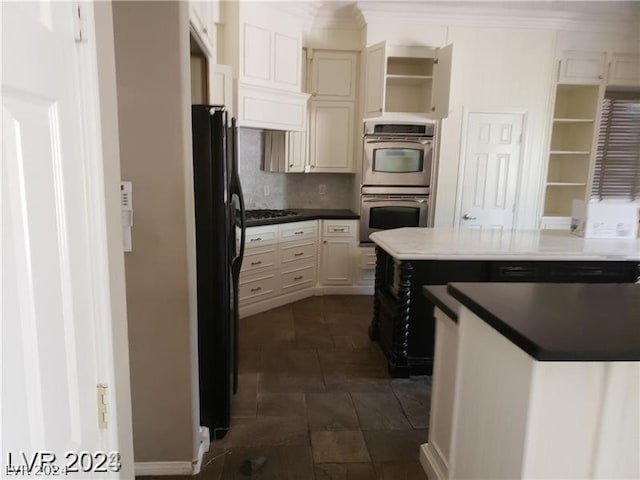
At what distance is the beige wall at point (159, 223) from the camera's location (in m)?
1.65

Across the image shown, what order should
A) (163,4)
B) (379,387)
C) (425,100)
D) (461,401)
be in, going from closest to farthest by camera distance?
(461,401)
(163,4)
(379,387)
(425,100)

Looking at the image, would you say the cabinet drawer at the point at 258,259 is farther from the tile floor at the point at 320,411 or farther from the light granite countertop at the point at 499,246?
the light granite countertop at the point at 499,246

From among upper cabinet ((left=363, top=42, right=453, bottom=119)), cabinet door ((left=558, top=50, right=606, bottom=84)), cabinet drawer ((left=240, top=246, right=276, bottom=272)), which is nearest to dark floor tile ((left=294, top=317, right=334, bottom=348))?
cabinet drawer ((left=240, top=246, right=276, bottom=272))

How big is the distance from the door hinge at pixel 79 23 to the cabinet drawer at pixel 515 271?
8.37 ft

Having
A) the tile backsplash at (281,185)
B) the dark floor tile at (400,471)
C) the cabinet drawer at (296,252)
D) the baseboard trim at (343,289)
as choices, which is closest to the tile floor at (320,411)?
the dark floor tile at (400,471)

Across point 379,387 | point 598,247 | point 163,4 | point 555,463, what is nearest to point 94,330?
point 555,463

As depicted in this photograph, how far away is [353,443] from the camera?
2215mm

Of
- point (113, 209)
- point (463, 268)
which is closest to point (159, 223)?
point (113, 209)

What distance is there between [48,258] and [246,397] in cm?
213

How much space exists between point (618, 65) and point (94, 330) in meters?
5.54

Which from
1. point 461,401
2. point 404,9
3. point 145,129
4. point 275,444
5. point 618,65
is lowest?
point 275,444

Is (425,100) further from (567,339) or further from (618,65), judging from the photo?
(567,339)

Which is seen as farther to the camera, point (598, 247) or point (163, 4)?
point (598, 247)

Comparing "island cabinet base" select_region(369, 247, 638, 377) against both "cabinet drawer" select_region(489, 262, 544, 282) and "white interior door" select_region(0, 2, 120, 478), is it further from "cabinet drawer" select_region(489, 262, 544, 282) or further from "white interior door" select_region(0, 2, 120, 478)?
"white interior door" select_region(0, 2, 120, 478)
